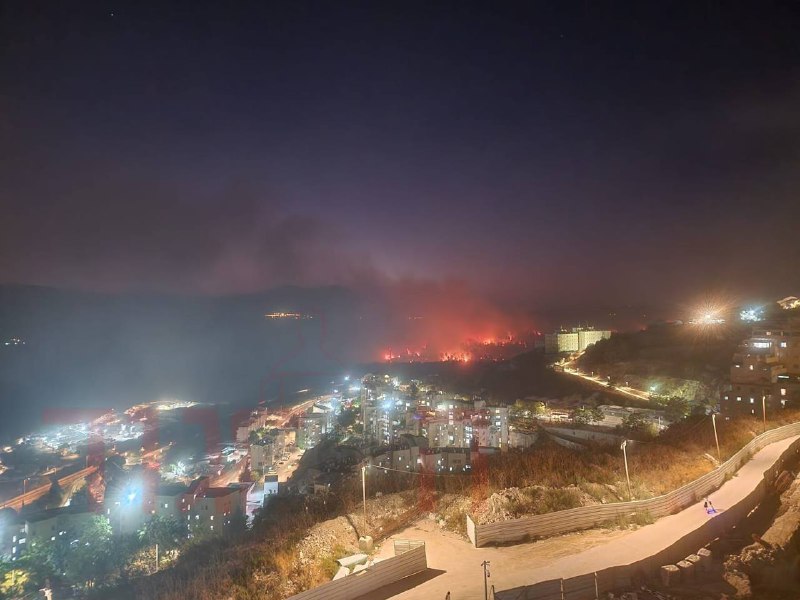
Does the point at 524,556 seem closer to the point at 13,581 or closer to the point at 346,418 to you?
the point at 13,581

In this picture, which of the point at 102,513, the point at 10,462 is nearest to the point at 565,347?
the point at 102,513

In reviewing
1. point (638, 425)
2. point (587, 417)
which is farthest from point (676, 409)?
point (587, 417)

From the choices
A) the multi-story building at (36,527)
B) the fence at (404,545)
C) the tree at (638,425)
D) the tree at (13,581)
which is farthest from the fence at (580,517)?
the multi-story building at (36,527)

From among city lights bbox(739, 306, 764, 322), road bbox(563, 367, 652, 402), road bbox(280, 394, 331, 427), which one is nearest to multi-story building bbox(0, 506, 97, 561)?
road bbox(280, 394, 331, 427)

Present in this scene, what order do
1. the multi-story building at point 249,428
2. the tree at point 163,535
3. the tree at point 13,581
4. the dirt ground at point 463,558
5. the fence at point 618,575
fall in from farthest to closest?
the multi-story building at point 249,428
the tree at point 163,535
the tree at point 13,581
the dirt ground at point 463,558
the fence at point 618,575

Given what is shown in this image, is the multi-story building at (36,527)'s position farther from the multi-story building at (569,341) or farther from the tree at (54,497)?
the multi-story building at (569,341)

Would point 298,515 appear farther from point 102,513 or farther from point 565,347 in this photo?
point 565,347
